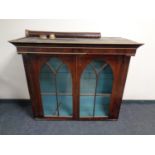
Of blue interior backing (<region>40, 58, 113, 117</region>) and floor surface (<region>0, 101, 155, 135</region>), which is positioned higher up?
blue interior backing (<region>40, 58, 113, 117</region>)

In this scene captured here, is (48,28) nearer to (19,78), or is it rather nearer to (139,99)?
(19,78)

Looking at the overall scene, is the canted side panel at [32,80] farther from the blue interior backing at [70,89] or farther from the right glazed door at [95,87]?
the right glazed door at [95,87]

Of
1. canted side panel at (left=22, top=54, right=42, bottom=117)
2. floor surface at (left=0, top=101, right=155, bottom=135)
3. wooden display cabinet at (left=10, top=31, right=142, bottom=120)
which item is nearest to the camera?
wooden display cabinet at (left=10, top=31, right=142, bottom=120)

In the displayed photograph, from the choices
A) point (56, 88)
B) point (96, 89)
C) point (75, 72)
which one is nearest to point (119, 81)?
point (96, 89)

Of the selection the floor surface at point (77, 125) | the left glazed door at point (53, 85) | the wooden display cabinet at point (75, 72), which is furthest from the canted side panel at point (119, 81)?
the left glazed door at point (53, 85)

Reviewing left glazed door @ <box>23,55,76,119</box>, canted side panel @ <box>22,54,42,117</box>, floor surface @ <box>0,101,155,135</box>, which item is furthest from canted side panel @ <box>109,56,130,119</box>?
canted side panel @ <box>22,54,42,117</box>

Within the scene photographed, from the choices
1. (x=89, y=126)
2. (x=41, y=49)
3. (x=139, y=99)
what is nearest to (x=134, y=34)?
(x=139, y=99)

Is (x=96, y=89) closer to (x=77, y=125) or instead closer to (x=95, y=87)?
(x=95, y=87)

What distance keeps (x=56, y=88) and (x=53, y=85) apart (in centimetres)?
5

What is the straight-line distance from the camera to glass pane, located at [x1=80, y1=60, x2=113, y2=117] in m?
1.44

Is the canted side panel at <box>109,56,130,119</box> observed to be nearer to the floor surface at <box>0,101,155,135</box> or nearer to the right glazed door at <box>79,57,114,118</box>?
the right glazed door at <box>79,57,114,118</box>

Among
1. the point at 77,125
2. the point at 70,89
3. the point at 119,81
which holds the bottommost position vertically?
the point at 77,125

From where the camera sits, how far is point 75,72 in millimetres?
1425

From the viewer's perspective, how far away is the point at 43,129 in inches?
64.7
